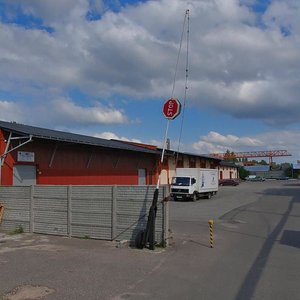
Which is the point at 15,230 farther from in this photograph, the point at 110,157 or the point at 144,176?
the point at 144,176

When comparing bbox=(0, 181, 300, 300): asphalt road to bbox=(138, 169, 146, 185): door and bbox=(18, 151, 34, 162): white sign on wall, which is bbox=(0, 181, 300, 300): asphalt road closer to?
bbox=(18, 151, 34, 162): white sign on wall

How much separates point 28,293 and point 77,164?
59.4 feet

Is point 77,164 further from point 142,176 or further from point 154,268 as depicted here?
point 154,268

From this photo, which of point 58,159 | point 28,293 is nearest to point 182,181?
point 58,159

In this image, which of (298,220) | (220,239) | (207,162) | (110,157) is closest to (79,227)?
(220,239)

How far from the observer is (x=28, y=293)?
744 centimetres

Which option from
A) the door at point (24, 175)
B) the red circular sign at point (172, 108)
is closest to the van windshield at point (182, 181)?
the door at point (24, 175)

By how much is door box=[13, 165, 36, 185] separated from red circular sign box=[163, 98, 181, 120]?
9.57m

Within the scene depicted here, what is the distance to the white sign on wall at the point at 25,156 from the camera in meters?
20.0

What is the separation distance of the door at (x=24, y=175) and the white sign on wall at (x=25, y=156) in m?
0.34

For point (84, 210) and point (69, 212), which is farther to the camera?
point (69, 212)

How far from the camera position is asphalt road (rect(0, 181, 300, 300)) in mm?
7598

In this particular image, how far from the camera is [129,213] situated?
13.1 m

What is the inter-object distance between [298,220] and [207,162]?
48.2 m
